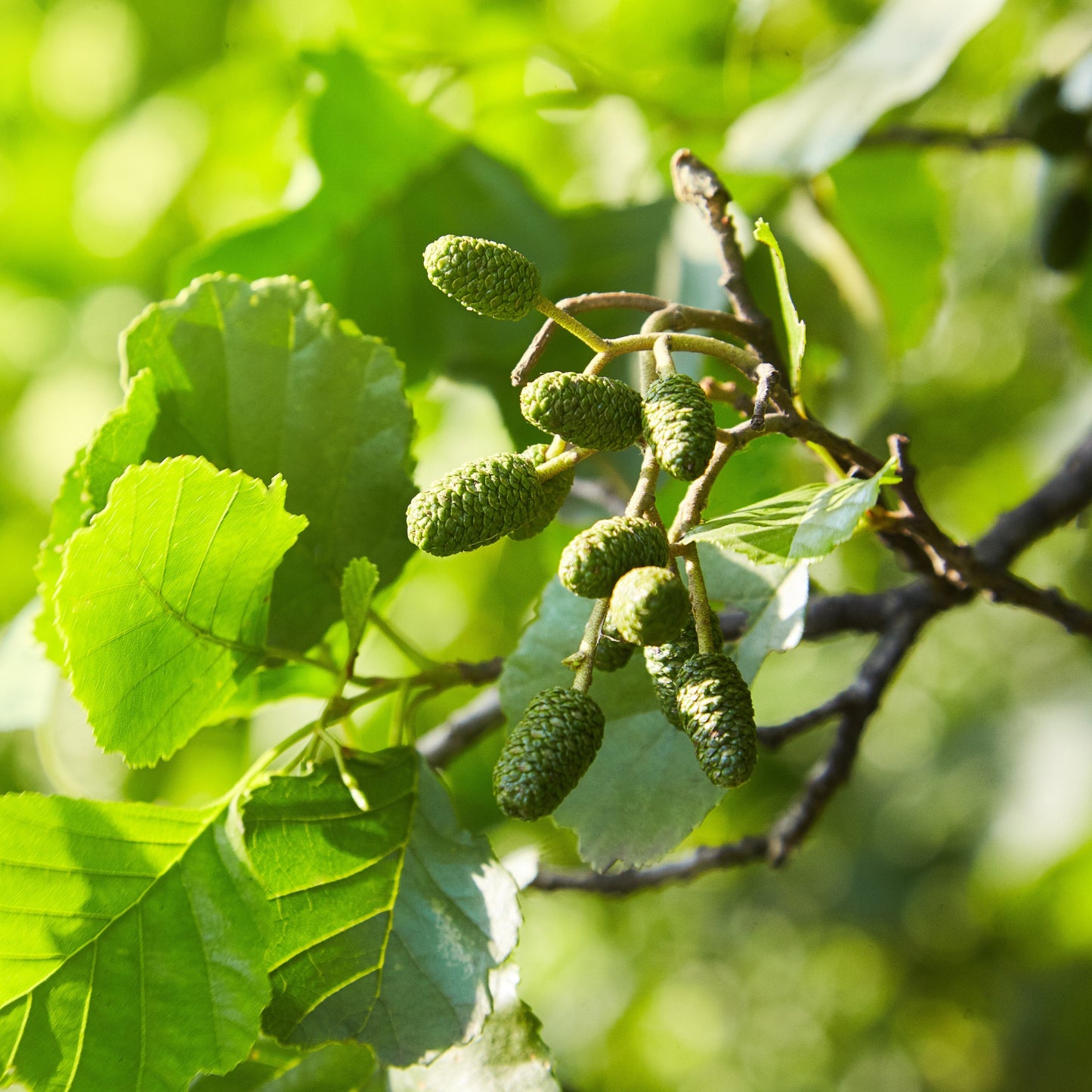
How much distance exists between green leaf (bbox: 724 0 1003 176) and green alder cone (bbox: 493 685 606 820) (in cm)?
61

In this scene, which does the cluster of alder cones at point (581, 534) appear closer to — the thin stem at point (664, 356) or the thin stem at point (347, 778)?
the thin stem at point (664, 356)

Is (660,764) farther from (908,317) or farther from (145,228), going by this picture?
(145,228)

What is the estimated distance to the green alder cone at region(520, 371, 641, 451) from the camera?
50cm

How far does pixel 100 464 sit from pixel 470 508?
0.32m

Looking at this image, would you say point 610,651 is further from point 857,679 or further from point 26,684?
point 26,684

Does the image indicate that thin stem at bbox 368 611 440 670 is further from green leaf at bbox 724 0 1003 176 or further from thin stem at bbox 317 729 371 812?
green leaf at bbox 724 0 1003 176

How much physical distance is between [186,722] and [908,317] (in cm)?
100

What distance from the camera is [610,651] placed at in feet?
1.92

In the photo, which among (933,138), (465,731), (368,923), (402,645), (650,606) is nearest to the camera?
(650,606)

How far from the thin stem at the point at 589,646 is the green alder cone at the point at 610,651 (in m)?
0.03

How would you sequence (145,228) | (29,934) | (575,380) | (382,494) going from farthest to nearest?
(145,228) → (382,494) → (29,934) → (575,380)

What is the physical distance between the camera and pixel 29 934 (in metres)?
0.62

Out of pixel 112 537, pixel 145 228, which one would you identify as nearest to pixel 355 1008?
pixel 112 537

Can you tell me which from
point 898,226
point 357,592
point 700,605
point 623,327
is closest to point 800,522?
point 700,605
